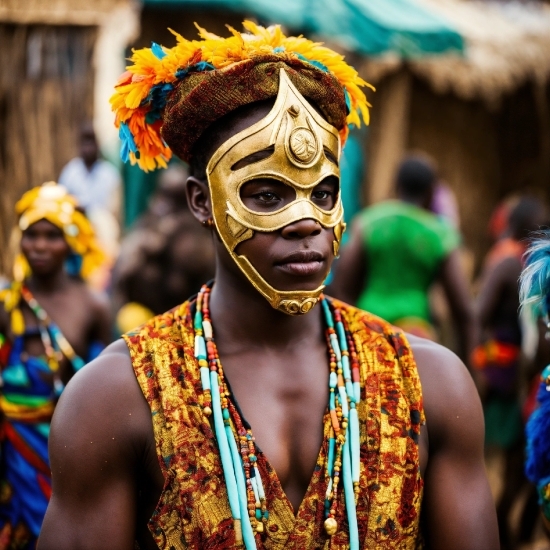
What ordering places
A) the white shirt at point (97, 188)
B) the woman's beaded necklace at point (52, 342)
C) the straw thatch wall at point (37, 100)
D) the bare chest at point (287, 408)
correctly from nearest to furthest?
the bare chest at point (287, 408)
the woman's beaded necklace at point (52, 342)
the white shirt at point (97, 188)
the straw thatch wall at point (37, 100)

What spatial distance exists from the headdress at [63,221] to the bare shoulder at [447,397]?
3.07 metres

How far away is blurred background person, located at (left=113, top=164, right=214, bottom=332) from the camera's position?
21.2 feet

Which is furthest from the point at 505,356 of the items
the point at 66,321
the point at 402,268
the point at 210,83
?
the point at 210,83

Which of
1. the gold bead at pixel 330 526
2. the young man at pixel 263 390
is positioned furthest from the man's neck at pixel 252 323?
the gold bead at pixel 330 526

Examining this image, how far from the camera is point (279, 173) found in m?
2.75

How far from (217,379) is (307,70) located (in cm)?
98

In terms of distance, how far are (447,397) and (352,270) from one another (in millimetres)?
3914

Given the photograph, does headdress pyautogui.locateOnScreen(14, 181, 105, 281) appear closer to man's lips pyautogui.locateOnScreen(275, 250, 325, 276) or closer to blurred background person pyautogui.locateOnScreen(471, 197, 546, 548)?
blurred background person pyautogui.locateOnScreen(471, 197, 546, 548)

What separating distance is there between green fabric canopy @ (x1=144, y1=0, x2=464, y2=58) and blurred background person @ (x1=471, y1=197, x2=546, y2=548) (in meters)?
2.59

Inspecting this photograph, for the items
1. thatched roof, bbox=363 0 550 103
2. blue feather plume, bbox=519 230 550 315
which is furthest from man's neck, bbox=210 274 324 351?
thatched roof, bbox=363 0 550 103

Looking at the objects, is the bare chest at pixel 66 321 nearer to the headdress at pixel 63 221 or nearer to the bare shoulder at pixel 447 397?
the headdress at pixel 63 221

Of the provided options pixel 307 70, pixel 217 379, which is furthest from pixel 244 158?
pixel 217 379

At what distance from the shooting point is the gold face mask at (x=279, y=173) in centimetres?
272

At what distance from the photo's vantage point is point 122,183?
31.2ft
